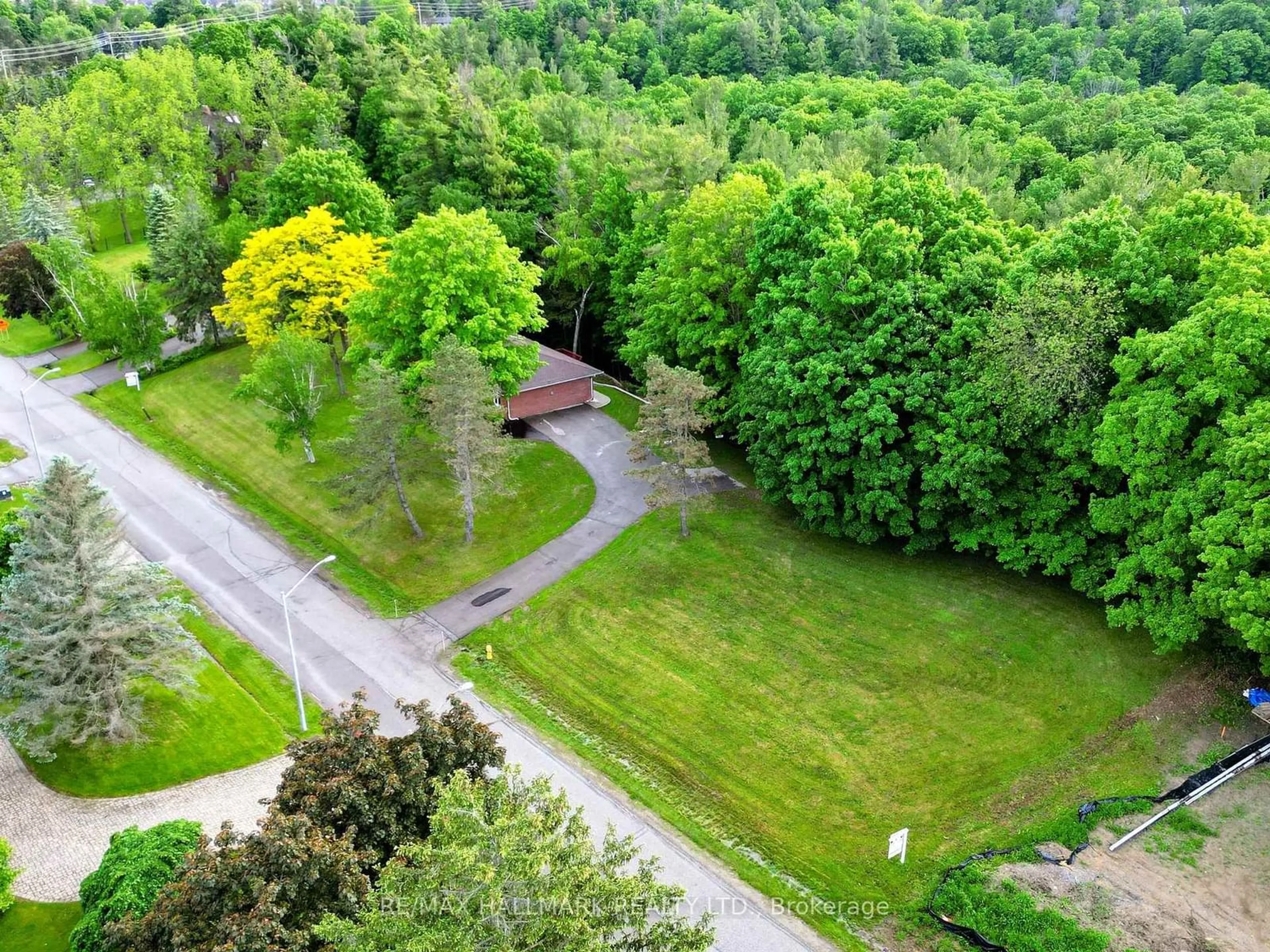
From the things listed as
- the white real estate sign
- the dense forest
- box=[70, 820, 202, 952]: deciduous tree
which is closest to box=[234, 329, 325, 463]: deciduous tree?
the dense forest

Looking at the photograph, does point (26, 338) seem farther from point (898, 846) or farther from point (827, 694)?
point (898, 846)

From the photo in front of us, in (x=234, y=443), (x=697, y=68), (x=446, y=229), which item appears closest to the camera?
(x=446, y=229)

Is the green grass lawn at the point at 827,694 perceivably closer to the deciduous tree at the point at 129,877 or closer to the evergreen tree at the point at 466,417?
the evergreen tree at the point at 466,417

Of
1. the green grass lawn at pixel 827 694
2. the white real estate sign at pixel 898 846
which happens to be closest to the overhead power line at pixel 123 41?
the green grass lawn at pixel 827 694

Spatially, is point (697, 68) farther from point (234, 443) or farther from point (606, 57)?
point (234, 443)

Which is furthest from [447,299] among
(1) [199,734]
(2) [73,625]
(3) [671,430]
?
(1) [199,734]

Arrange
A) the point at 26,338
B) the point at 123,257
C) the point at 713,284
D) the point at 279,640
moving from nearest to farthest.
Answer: the point at 279,640
the point at 713,284
the point at 26,338
the point at 123,257

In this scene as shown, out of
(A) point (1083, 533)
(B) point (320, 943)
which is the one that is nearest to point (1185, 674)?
(A) point (1083, 533)
